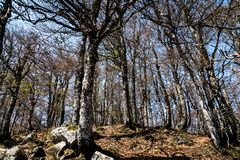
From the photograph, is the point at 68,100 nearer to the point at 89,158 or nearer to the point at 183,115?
the point at 183,115

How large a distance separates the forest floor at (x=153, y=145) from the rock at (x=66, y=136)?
2.44 ft

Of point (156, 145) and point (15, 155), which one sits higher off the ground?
point (156, 145)

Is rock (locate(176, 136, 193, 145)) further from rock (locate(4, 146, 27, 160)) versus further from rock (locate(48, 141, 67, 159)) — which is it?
rock (locate(4, 146, 27, 160))

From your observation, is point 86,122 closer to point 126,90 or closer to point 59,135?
point 59,135

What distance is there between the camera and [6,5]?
21.4ft

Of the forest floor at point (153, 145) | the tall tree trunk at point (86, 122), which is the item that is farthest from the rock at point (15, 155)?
the tall tree trunk at point (86, 122)

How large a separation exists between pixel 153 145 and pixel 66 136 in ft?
12.2

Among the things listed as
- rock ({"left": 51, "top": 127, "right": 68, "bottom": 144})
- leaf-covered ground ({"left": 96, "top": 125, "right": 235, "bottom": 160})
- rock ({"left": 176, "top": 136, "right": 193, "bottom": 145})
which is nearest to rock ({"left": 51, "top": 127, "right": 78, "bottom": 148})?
rock ({"left": 51, "top": 127, "right": 68, "bottom": 144})

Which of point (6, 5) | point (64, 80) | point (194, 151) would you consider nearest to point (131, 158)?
point (194, 151)

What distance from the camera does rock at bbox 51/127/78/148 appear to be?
7336 mm

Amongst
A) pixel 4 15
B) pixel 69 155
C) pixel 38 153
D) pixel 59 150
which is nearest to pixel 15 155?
pixel 38 153

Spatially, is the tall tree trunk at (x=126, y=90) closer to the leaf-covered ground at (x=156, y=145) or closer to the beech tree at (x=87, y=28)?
the leaf-covered ground at (x=156, y=145)

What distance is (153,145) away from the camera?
952cm

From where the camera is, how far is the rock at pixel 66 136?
7336 millimetres
